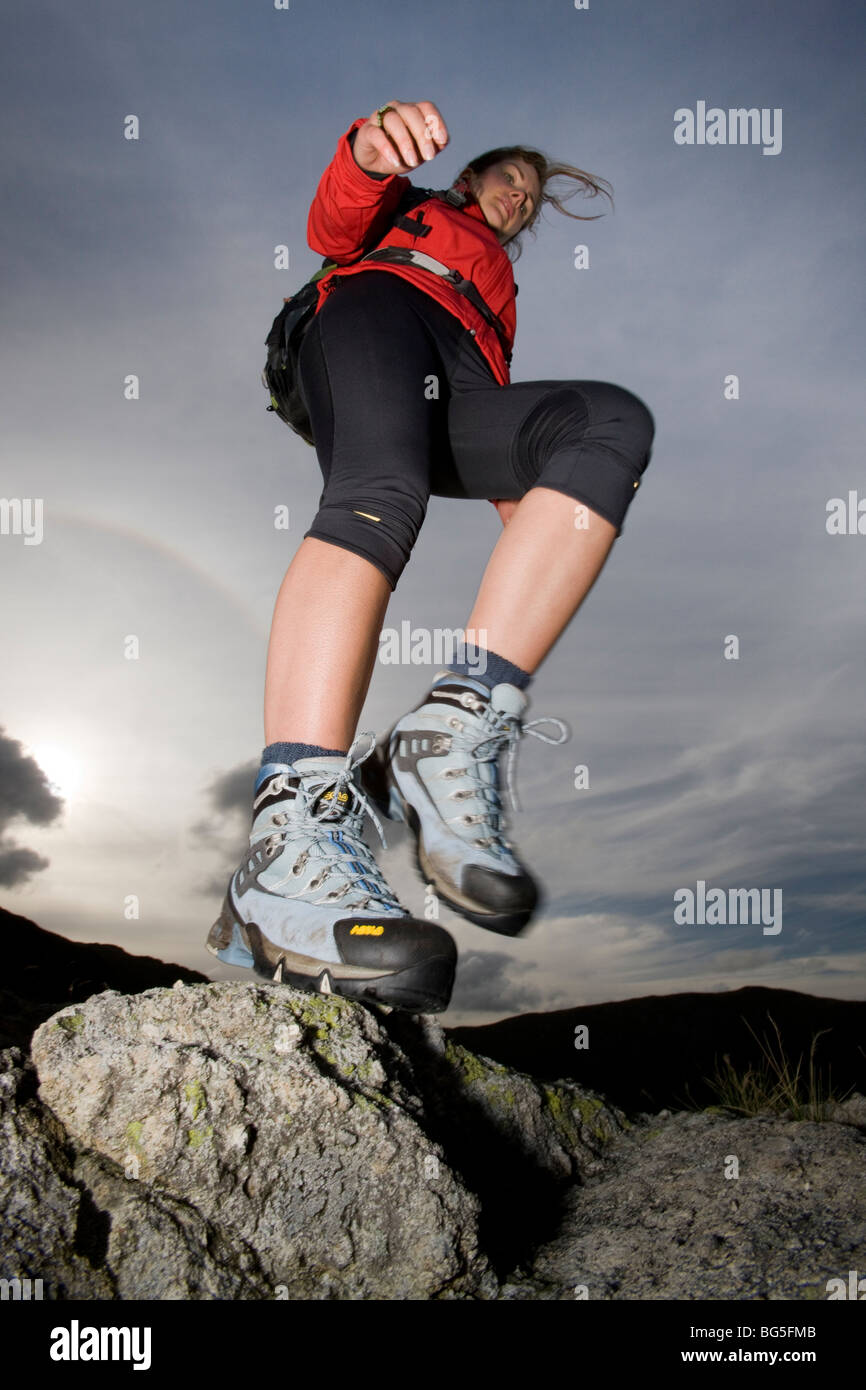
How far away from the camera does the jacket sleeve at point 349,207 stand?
1.92 m

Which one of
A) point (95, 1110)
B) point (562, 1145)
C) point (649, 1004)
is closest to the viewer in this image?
point (95, 1110)

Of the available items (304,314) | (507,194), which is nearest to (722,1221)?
(304,314)

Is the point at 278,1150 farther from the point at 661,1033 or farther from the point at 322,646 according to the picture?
the point at 661,1033

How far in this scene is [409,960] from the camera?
1457 mm

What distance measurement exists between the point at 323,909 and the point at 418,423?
113 centimetres

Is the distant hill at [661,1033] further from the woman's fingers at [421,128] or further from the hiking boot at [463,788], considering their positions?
the woman's fingers at [421,128]

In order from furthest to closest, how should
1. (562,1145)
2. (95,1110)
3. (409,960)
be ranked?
(562,1145) → (409,960) → (95,1110)

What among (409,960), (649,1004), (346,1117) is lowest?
(649,1004)

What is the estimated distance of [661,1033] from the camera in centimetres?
550

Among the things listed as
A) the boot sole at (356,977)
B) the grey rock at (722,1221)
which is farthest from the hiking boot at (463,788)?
the grey rock at (722,1221)

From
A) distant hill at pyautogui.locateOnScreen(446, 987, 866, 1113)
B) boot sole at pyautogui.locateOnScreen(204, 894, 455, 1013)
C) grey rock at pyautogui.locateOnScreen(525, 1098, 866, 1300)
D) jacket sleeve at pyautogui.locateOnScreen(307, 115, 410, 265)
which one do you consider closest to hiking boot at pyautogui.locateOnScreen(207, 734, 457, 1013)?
boot sole at pyautogui.locateOnScreen(204, 894, 455, 1013)

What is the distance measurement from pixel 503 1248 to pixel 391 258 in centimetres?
225

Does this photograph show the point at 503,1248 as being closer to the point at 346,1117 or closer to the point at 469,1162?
the point at 469,1162

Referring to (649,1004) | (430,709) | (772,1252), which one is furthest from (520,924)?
(649,1004)
